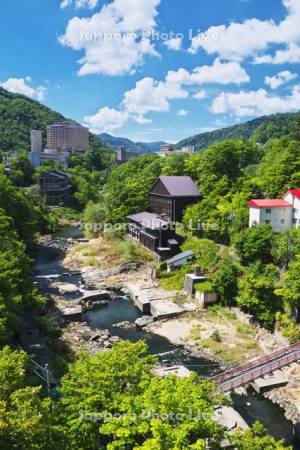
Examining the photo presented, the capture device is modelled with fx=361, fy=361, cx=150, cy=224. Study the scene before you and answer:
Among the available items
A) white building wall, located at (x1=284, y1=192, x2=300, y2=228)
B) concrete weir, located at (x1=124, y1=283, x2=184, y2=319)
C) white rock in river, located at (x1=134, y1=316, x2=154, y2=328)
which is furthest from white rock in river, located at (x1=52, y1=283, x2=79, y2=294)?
white building wall, located at (x1=284, y1=192, x2=300, y2=228)

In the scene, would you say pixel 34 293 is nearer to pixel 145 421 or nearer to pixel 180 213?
pixel 145 421

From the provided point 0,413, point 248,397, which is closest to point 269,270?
point 248,397

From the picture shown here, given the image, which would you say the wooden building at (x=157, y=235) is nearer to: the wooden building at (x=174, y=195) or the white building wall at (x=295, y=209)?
the wooden building at (x=174, y=195)

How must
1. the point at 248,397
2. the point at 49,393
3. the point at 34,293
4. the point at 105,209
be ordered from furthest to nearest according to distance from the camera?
the point at 105,209, the point at 34,293, the point at 248,397, the point at 49,393

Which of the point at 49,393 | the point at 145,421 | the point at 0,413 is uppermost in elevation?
the point at 0,413

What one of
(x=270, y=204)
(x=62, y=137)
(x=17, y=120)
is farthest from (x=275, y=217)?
(x=62, y=137)

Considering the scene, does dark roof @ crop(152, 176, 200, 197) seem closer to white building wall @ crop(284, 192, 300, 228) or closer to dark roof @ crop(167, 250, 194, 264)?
dark roof @ crop(167, 250, 194, 264)

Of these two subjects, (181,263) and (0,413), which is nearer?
(0,413)
